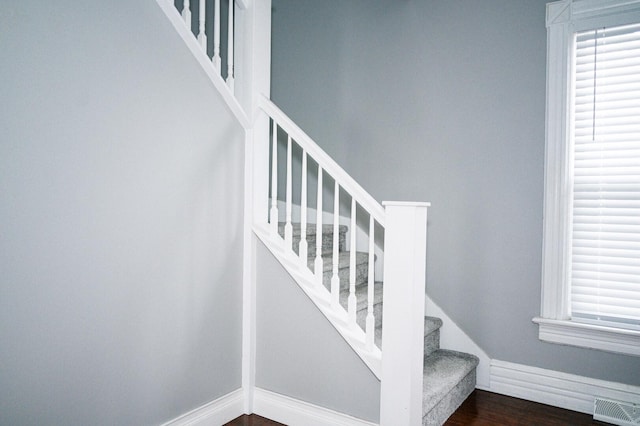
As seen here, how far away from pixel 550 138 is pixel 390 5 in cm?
151

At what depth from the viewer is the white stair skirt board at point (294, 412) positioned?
234cm

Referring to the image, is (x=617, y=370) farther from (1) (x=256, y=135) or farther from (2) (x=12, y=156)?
(2) (x=12, y=156)

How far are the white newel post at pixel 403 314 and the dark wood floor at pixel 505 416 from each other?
0.53m

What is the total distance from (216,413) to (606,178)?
2.57 meters

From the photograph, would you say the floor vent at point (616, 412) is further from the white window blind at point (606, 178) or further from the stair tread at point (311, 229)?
the stair tread at point (311, 229)

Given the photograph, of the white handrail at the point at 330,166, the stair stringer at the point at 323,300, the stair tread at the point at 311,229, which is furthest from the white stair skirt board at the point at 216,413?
the white handrail at the point at 330,166

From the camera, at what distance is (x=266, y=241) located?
2.60m

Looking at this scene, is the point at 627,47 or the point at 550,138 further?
the point at 550,138

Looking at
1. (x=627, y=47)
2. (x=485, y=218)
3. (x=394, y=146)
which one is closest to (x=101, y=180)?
(x=394, y=146)

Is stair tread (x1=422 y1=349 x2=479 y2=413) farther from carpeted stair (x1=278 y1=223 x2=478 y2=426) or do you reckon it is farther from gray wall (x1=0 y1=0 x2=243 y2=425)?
gray wall (x1=0 y1=0 x2=243 y2=425)

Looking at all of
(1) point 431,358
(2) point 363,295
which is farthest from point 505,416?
(2) point 363,295

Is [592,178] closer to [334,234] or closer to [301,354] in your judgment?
[334,234]

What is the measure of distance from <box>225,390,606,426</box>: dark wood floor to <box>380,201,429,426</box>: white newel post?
0.53m

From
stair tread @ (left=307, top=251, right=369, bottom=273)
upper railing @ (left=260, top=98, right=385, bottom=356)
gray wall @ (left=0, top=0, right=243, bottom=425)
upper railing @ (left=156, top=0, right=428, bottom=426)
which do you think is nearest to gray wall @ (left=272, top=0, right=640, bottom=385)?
upper railing @ (left=260, top=98, right=385, bottom=356)
